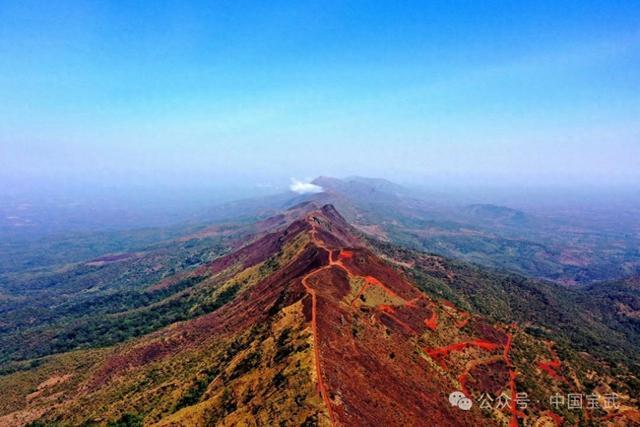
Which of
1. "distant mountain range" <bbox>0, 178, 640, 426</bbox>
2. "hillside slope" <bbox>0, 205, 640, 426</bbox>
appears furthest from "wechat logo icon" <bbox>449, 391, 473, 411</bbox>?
"hillside slope" <bbox>0, 205, 640, 426</bbox>

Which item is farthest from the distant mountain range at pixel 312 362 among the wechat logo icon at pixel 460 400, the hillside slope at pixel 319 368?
the wechat logo icon at pixel 460 400

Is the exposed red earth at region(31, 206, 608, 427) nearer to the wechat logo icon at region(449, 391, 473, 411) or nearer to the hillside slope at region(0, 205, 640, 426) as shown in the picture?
the hillside slope at region(0, 205, 640, 426)

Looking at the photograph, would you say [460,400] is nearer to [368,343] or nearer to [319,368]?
[368,343]

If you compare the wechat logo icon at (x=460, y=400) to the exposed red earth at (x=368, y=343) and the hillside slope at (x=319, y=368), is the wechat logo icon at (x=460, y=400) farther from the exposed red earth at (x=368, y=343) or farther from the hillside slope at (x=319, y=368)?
the hillside slope at (x=319, y=368)

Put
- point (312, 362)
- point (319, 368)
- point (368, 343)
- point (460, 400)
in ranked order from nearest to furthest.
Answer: point (319, 368)
point (312, 362)
point (460, 400)
point (368, 343)

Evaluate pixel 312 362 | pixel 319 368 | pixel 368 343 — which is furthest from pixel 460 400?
pixel 312 362

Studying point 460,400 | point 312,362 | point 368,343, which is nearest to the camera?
point 312,362

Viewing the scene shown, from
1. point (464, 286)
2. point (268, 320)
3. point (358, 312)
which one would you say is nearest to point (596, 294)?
point (464, 286)

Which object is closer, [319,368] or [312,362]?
[319,368]
